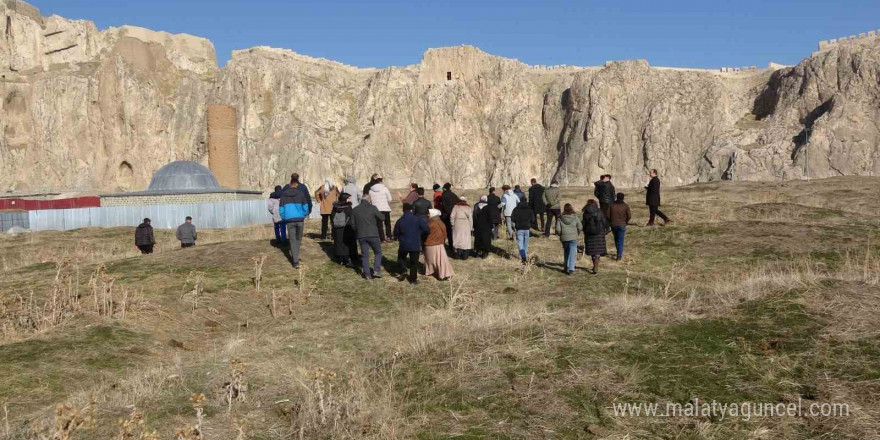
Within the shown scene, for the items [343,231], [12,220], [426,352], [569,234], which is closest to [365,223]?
[343,231]

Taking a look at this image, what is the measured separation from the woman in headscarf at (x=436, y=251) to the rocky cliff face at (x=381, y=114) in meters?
69.1

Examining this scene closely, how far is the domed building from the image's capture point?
137 ft

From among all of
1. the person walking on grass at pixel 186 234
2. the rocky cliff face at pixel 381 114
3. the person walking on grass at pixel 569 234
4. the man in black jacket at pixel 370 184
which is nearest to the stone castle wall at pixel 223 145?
the rocky cliff face at pixel 381 114

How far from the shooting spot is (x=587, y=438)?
547cm

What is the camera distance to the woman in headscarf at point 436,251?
46.1 feet

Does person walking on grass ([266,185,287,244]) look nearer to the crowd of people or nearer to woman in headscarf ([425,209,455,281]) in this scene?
the crowd of people

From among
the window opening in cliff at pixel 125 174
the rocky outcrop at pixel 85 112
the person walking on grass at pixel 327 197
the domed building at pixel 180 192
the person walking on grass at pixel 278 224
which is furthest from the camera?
the window opening in cliff at pixel 125 174

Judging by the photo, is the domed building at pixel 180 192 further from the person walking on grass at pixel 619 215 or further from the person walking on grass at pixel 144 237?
the person walking on grass at pixel 619 215

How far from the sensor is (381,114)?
90.2 metres

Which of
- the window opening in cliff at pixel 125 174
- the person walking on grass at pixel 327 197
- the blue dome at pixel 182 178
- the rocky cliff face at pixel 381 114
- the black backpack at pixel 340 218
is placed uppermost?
the rocky cliff face at pixel 381 114

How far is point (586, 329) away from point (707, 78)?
89.8 m

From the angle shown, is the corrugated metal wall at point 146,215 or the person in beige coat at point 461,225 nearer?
the person in beige coat at point 461,225

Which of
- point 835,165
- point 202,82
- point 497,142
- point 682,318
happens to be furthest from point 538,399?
point 202,82

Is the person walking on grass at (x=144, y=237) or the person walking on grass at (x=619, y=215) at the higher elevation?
the person walking on grass at (x=619, y=215)
